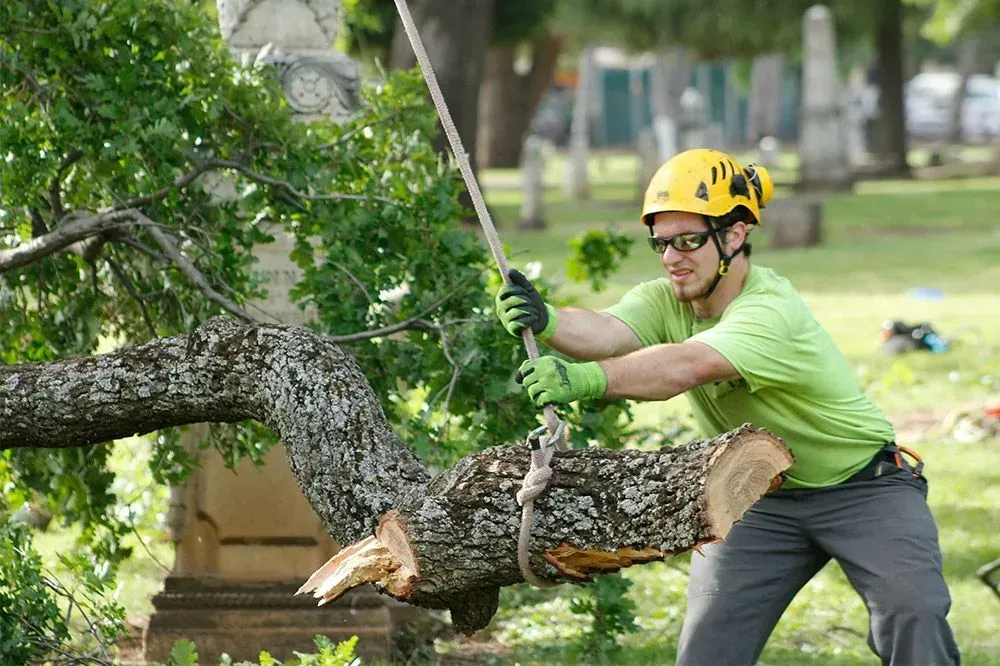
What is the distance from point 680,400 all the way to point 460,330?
264 inches

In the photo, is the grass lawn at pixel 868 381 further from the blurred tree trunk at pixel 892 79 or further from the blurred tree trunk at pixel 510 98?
the blurred tree trunk at pixel 510 98

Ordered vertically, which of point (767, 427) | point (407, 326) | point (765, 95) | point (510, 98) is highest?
point (765, 95)

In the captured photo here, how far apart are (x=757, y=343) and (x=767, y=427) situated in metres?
0.40

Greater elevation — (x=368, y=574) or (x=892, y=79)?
(x=892, y=79)

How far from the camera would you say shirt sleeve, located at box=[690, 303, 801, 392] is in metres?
4.55

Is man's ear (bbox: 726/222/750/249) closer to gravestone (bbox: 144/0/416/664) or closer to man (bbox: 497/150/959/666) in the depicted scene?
man (bbox: 497/150/959/666)

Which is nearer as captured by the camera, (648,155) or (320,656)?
(320,656)

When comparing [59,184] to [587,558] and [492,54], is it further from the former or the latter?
[492,54]

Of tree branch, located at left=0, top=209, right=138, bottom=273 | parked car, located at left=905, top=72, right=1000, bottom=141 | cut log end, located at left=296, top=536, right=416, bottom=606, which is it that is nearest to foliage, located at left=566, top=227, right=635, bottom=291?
tree branch, located at left=0, top=209, right=138, bottom=273

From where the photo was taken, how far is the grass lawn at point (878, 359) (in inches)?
A: 281

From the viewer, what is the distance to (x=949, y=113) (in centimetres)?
5812

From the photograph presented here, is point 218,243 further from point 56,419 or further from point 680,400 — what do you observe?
point 680,400

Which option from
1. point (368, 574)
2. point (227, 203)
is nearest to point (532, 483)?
point (368, 574)

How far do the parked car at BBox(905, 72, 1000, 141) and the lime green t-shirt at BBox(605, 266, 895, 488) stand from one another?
52.8 metres
